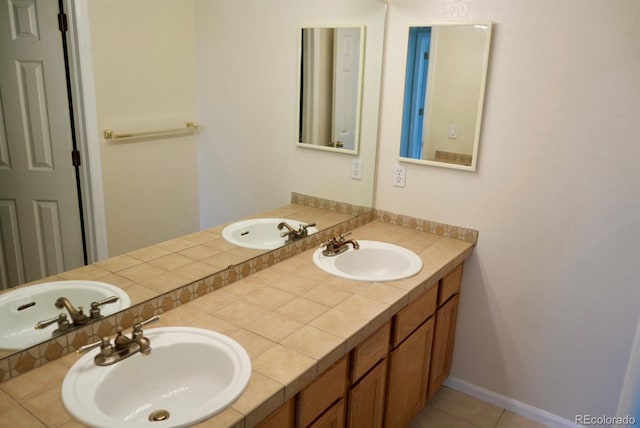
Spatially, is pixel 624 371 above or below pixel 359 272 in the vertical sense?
below

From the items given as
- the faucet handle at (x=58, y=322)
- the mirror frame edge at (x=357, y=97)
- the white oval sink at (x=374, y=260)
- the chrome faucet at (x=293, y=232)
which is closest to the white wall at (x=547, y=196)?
the mirror frame edge at (x=357, y=97)

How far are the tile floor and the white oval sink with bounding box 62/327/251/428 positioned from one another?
4.62 feet

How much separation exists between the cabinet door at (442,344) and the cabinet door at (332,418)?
861mm

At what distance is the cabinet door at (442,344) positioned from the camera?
2502mm

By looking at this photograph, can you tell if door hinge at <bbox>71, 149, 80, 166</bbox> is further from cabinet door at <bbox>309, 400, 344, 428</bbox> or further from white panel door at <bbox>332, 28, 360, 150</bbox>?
white panel door at <bbox>332, 28, 360, 150</bbox>

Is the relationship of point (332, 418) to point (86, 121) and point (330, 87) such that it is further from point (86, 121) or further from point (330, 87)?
point (330, 87)

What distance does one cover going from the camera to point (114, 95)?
1.53 m

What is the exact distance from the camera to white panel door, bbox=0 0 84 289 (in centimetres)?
128

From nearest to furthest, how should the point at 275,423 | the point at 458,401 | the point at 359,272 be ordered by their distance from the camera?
the point at 275,423 → the point at 359,272 → the point at 458,401

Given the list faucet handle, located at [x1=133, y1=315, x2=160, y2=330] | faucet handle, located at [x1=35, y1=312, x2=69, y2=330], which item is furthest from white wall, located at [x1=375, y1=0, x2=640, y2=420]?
faucet handle, located at [x1=35, y1=312, x2=69, y2=330]

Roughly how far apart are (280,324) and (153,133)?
2.56 feet

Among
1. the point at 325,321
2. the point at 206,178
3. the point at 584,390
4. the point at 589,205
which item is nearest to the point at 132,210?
the point at 206,178

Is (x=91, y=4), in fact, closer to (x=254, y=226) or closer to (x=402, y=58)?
(x=254, y=226)

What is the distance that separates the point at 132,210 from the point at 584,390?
2252 millimetres
